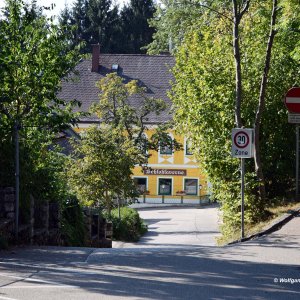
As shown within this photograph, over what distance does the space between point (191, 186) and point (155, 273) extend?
169 feet

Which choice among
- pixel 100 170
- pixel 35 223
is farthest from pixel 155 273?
pixel 100 170

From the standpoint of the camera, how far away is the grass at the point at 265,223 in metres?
15.9

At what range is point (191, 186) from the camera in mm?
61625

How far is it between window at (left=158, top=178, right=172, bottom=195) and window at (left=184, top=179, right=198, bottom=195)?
1.21 m

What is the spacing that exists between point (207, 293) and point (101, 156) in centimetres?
2583

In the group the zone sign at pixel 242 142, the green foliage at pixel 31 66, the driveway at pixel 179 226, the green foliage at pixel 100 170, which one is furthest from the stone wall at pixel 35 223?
the green foliage at pixel 100 170

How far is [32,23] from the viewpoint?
54.9ft

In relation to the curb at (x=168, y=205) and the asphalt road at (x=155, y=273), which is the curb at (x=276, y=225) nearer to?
the asphalt road at (x=155, y=273)

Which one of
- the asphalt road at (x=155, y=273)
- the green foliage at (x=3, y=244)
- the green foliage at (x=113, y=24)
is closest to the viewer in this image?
the asphalt road at (x=155, y=273)

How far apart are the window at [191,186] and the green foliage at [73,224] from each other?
40828 millimetres

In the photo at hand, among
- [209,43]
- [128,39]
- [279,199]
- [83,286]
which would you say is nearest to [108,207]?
[209,43]

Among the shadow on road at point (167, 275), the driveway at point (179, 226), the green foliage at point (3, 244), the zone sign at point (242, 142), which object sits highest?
the zone sign at point (242, 142)

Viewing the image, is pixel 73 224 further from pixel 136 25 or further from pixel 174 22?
pixel 136 25

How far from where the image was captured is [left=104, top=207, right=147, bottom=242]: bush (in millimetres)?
32444
